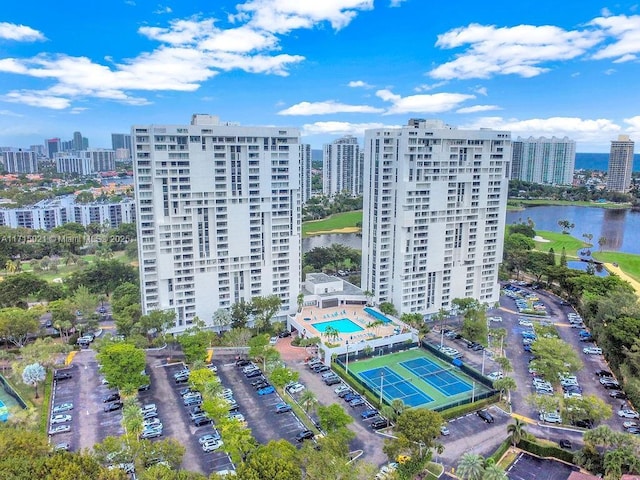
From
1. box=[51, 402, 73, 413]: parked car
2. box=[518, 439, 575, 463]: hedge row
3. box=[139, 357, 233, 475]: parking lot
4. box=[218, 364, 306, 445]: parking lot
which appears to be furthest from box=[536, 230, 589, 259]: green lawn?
box=[51, 402, 73, 413]: parked car

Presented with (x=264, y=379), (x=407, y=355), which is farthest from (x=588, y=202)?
(x=264, y=379)

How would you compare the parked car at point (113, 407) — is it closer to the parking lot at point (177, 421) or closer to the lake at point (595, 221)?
the parking lot at point (177, 421)

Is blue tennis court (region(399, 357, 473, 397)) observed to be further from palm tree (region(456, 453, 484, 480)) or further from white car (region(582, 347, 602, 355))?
white car (region(582, 347, 602, 355))

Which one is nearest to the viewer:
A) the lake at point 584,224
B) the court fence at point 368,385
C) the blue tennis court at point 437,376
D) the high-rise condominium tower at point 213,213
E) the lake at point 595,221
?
the court fence at point 368,385

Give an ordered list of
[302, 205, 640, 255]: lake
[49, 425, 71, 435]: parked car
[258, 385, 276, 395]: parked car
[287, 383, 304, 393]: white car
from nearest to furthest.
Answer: [49, 425, 71, 435]: parked car
[258, 385, 276, 395]: parked car
[287, 383, 304, 393]: white car
[302, 205, 640, 255]: lake

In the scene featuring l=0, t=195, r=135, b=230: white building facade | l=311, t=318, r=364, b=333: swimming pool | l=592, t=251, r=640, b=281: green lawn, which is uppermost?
l=0, t=195, r=135, b=230: white building facade

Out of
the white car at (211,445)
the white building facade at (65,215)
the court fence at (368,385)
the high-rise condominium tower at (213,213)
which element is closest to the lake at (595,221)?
the court fence at (368,385)

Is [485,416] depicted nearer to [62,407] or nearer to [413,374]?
[413,374]
